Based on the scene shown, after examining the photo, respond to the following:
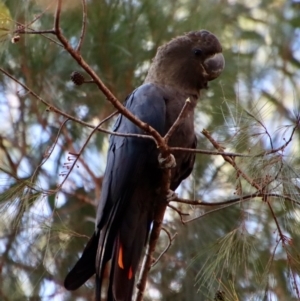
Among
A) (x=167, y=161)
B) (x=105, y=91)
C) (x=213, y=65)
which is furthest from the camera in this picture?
(x=213, y=65)

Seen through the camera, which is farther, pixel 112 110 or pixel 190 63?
pixel 112 110

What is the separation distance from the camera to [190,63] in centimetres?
257

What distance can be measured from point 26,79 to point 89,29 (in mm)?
365

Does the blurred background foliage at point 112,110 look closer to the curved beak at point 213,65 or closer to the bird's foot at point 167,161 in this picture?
the curved beak at point 213,65

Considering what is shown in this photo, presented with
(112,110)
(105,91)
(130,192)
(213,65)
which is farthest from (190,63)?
(105,91)

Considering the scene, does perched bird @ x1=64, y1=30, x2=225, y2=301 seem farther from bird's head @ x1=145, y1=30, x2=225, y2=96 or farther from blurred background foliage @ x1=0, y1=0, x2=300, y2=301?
blurred background foliage @ x1=0, y1=0, x2=300, y2=301

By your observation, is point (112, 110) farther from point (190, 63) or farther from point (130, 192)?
point (130, 192)

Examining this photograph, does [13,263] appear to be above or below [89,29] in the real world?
below

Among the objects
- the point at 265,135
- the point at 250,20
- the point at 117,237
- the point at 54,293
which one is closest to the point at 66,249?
the point at 54,293

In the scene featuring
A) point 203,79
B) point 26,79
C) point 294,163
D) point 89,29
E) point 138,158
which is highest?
point 89,29

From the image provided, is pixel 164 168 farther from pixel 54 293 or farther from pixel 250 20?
pixel 250 20

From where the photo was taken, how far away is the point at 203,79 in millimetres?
2572

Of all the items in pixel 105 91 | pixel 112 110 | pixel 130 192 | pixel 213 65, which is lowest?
pixel 105 91

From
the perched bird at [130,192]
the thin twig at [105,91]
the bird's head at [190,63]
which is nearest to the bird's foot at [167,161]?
the thin twig at [105,91]
